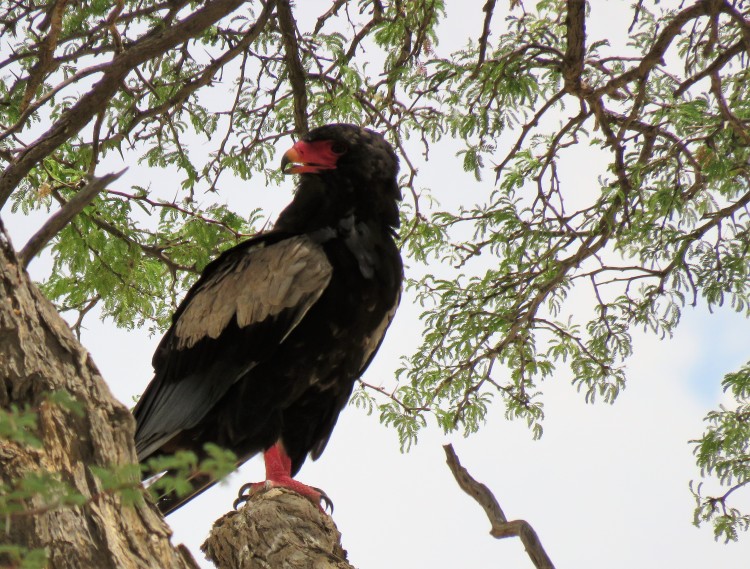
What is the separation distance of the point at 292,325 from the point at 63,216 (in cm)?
204

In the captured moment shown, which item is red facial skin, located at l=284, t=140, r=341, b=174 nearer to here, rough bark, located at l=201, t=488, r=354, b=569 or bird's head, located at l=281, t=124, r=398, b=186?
bird's head, located at l=281, t=124, r=398, b=186

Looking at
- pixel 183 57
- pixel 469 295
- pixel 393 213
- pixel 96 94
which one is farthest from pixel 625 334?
pixel 96 94

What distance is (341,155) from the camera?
4.78m

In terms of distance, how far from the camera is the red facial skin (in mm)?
4695

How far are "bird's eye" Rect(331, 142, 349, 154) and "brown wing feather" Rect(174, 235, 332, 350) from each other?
1.86ft

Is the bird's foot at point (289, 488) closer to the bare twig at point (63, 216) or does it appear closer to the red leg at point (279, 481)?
the red leg at point (279, 481)

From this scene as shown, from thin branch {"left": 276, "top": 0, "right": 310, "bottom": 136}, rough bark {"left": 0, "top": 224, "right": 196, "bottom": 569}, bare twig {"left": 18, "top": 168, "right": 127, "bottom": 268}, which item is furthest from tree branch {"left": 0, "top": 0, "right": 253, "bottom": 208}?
thin branch {"left": 276, "top": 0, "right": 310, "bottom": 136}

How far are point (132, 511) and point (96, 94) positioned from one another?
81.8 inches

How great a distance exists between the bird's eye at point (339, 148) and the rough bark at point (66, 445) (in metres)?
2.65

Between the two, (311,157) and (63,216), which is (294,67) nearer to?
(311,157)

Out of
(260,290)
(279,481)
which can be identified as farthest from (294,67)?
(279,481)

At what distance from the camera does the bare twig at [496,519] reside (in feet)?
10.9

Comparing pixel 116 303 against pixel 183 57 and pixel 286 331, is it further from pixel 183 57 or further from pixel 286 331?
pixel 286 331

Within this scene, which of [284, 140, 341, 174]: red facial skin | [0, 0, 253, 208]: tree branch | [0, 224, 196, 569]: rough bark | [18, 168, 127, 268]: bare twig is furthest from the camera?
[284, 140, 341, 174]: red facial skin
